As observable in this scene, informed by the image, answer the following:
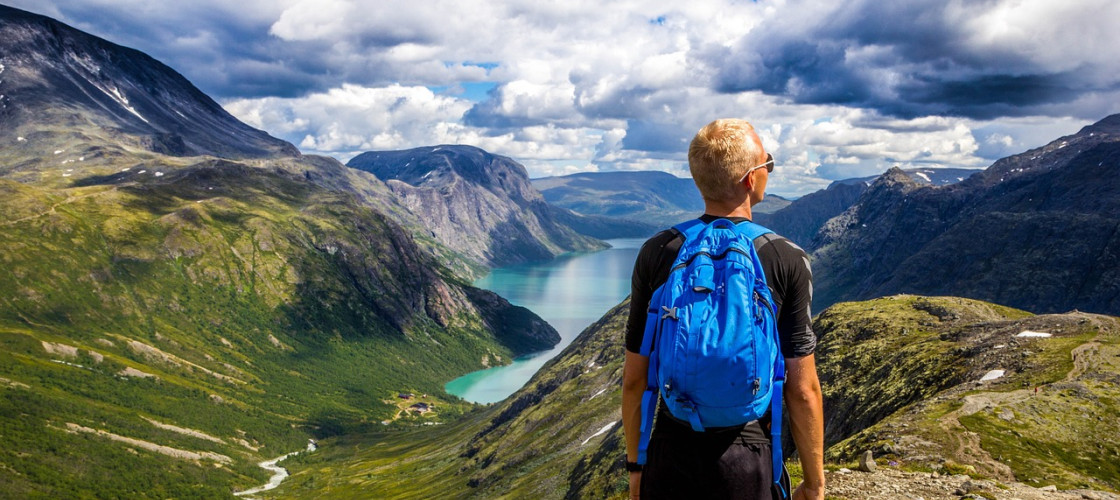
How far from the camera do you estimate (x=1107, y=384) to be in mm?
41188

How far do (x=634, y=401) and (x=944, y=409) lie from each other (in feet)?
124

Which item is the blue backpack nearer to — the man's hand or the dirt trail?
the man's hand

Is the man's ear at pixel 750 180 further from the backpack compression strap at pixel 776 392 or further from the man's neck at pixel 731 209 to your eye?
the backpack compression strap at pixel 776 392

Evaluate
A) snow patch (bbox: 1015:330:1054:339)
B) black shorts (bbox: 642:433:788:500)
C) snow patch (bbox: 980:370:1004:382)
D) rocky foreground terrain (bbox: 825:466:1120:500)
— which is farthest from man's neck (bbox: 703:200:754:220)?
snow patch (bbox: 1015:330:1054:339)

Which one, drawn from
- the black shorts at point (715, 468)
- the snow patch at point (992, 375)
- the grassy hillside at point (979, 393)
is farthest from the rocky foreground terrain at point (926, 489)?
the snow patch at point (992, 375)

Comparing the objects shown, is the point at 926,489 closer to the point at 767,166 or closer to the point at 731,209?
the point at 767,166

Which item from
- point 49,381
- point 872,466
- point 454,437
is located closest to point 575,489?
point 872,466

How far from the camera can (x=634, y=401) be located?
8758 millimetres

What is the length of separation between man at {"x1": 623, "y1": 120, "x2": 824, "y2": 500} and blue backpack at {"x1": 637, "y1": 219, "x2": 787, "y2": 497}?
310mm

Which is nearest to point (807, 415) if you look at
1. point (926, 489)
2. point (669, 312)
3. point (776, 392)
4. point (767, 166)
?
point (776, 392)

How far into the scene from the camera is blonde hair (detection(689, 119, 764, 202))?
26.5 feet

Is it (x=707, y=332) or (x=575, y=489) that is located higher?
(x=707, y=332)

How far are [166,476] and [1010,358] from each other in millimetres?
190714

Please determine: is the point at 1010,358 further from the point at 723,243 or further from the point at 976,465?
the point at 723,243
